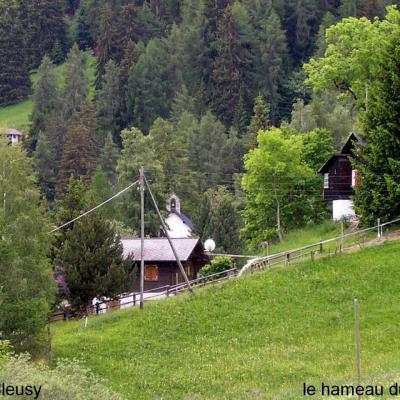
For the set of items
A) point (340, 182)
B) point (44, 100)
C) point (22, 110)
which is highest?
point (22, 110)

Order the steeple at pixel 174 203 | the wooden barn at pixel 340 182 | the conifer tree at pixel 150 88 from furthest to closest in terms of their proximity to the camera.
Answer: the conifer tree at pixel 150 88 < the steeple at pixel 174 203 < the wooden barn at pixel 340 182

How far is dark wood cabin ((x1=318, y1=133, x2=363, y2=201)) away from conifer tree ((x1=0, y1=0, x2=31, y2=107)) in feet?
350

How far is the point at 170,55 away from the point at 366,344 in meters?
117

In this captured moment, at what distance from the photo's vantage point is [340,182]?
193 ft

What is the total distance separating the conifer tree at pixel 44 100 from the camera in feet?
455

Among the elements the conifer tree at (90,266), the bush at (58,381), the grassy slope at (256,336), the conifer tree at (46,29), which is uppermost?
the conifer tree at (46,29)

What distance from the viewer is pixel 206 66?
150m

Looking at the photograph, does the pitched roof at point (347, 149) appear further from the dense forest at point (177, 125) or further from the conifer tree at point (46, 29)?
the conifer tree at point (46, 29)

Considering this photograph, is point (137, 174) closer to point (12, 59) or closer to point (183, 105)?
point (183, 105)

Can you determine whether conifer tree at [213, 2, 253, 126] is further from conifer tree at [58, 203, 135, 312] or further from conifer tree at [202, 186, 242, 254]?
conifer tree at [58, 203, 135, 312]

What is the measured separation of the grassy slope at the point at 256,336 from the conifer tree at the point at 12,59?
117467mm

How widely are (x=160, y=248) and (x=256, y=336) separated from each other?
21475 millimetres

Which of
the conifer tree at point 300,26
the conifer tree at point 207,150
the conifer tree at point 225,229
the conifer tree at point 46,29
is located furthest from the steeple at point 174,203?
the conifer tree at point 46,29

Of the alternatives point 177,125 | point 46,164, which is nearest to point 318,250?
point 46,164
